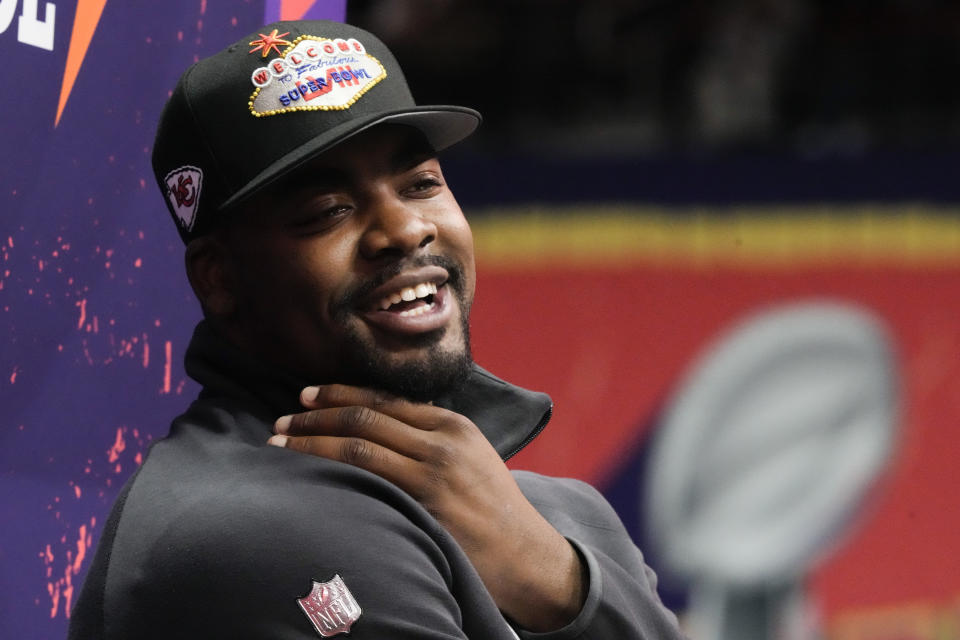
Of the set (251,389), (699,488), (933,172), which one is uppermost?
(251,389)

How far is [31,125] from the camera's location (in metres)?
1.83

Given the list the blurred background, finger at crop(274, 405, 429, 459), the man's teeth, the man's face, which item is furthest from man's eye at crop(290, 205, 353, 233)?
the blurred background

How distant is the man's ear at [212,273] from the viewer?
1775 millimetres

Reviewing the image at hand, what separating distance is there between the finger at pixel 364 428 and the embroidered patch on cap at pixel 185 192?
0.30 m

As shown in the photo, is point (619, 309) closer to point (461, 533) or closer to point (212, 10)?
point (212, 10)

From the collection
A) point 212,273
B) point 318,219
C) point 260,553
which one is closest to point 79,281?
point 212,273

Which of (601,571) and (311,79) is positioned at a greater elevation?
(311,79)

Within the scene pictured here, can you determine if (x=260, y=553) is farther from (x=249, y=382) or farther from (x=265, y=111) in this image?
(x=265, y=111)

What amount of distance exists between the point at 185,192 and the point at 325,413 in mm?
339

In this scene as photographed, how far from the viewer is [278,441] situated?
1.62m

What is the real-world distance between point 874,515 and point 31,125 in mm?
4053

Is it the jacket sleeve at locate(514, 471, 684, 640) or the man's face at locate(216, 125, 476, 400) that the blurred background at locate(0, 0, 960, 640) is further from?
the man's face at locate(216, 125, 476, 400)

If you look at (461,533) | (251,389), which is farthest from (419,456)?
(251,389)

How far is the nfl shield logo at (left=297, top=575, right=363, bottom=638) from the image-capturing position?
1455 mm
